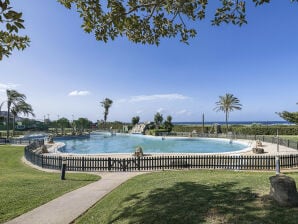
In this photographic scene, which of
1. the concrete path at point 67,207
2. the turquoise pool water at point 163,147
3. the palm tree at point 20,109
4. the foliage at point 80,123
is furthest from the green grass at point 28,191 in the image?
the foliage at point 80,123

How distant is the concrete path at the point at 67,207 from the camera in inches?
318

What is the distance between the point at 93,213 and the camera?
341 inches

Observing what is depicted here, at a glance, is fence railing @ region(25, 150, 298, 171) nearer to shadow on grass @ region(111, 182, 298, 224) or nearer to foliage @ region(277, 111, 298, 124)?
foliage @ region(277, 111, 298, 124)

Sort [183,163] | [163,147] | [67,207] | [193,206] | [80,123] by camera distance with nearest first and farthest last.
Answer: [193,206] → [67,207] → [183,163] → [163,147] → [80,123]

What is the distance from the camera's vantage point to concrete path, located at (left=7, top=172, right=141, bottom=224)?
8.09m

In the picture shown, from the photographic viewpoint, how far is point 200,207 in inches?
290

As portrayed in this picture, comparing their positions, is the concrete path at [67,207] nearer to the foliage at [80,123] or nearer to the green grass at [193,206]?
the green grass at [193,206]

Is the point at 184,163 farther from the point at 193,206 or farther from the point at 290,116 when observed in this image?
the point at 193,206

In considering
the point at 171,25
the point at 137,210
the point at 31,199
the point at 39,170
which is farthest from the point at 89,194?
the point at 39,170

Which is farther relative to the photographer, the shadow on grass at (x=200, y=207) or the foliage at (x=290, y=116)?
the foliage at (x=290, y=116)

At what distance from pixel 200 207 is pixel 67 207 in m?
4.99

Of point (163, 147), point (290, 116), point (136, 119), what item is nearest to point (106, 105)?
point (136, 119)

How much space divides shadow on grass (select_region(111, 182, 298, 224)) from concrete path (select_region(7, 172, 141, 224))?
1707mm

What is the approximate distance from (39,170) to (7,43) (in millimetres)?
15664
